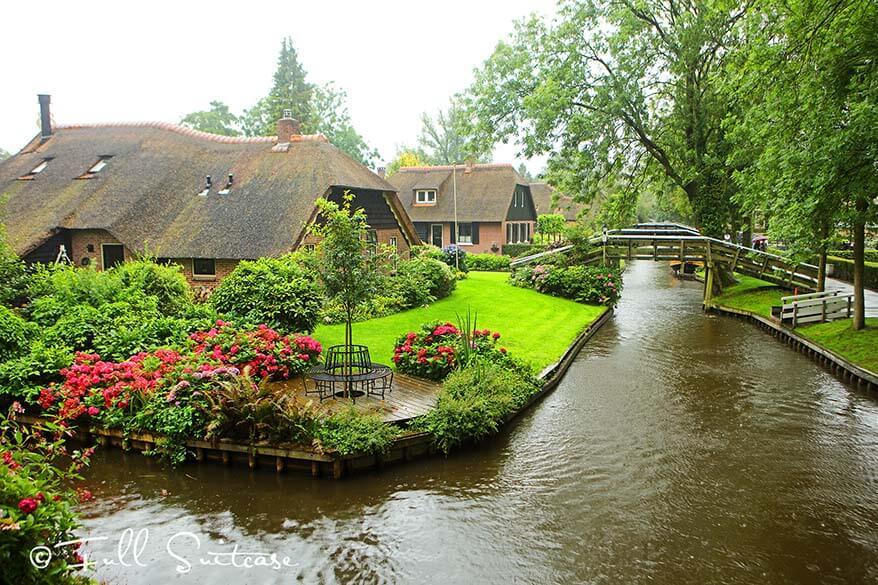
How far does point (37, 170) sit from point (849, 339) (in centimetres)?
3199

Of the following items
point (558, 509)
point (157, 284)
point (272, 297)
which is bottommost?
point (558, 509)

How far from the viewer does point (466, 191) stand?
155 ft

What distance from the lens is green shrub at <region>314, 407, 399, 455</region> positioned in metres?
10.2

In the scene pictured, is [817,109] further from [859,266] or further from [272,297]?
[272,297]

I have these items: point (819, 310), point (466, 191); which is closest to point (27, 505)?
point (819, 310)

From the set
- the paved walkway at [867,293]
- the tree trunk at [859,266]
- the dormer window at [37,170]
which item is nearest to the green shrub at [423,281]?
the tree trunk at [859,266]

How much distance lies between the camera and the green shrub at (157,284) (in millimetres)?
16312

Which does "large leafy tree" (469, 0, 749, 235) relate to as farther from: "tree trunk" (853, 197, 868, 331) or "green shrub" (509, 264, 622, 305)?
"tree trunk" (853, 197, 868, 331)

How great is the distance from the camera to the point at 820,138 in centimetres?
1407

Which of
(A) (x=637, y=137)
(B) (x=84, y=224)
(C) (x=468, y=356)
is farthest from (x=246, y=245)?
(A) (x=637, y=137)

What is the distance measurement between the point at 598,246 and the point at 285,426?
2255 cm

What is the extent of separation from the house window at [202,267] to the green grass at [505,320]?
6.41 m

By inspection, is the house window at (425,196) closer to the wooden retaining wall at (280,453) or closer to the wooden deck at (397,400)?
the wooden deck at (397,400)

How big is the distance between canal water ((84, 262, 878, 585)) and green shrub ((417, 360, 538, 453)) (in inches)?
15.6
